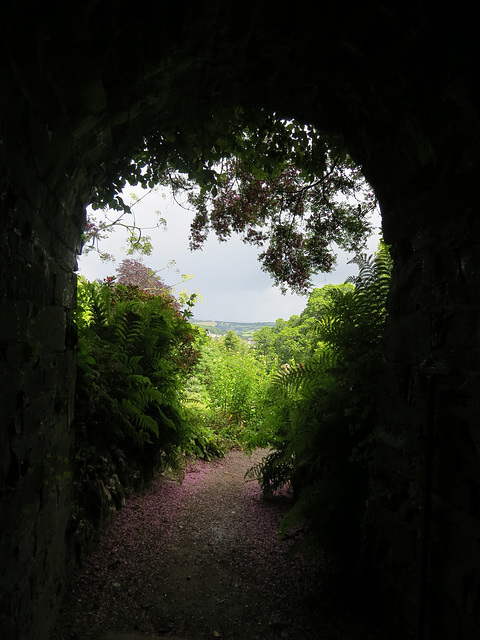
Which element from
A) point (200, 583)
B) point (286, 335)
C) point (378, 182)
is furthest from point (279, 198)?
point (286, 335)

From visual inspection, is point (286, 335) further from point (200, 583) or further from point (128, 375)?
point (200, 583)

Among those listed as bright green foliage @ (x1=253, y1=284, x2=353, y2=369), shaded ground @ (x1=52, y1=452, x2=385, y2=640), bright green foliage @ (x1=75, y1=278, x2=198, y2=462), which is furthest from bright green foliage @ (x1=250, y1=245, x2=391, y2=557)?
bright green foliage @ (x1=253, y1=284, x2=353, y2=369)

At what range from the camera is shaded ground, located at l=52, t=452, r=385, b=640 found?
6.66ft

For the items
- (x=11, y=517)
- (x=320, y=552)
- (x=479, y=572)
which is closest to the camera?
(x=11, y=517)

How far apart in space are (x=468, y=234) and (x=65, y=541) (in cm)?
283

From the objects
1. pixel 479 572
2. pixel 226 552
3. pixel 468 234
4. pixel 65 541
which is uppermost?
pixel 468 234

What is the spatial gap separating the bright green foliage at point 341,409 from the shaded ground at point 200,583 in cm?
41

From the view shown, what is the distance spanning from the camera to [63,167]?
66.9 inches

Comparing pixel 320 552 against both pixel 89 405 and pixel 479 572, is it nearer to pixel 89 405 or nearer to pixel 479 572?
pixel 479 572

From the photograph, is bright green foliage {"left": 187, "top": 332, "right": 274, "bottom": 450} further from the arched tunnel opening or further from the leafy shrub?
the arched tunnel opening

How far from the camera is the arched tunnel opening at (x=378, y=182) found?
1.36 metres

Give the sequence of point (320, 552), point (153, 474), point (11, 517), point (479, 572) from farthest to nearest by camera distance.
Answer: point (153, 474) < point (320, 552) < point (479, 572) < point (11, 517)

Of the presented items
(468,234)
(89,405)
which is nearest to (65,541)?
(89,405)

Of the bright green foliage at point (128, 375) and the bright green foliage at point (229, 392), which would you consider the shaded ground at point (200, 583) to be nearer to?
the bright green foliage at point (128, 375)
